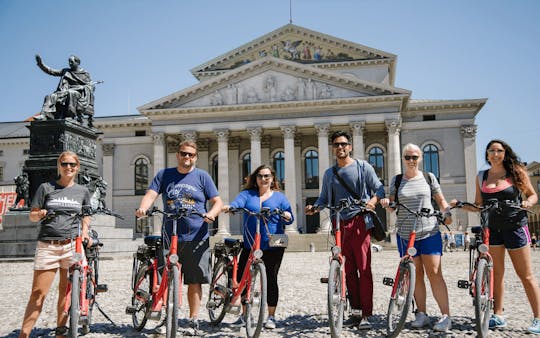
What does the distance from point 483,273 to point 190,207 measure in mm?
3107

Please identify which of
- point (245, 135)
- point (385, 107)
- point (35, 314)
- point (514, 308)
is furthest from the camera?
point (245, 135)

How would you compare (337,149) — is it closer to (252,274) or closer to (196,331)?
(252,274)

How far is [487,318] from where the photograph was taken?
17.3ft

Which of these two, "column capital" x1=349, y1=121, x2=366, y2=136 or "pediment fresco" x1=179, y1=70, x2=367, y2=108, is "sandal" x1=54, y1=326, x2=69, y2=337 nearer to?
"column capital" x1=349, y1=121, x2=366, y2=136

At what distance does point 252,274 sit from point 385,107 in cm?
3457

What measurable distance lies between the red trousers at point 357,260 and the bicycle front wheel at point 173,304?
2079 mm

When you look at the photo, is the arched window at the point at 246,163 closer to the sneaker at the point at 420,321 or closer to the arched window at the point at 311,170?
the arched window at the point at 311,170

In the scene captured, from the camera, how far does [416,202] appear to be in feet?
19.5

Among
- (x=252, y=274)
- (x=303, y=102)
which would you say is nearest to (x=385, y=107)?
(x=303, y=102)

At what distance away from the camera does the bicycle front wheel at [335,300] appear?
5.15m

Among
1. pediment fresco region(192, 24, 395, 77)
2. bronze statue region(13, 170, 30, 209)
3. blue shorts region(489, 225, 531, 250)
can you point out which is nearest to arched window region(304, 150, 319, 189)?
pediment fresco region(192, 24, 395, 77)

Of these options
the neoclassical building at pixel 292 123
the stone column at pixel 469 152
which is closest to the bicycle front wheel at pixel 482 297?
the neoclassical building at pixel 292 123

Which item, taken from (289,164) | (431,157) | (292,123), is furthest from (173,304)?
(431,157)

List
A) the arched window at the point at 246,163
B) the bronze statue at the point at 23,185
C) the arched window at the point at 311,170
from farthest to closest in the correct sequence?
the arched window at the point at 246,163
the arched window at the point at 311,170
the bronze statue at the point at 23,185
